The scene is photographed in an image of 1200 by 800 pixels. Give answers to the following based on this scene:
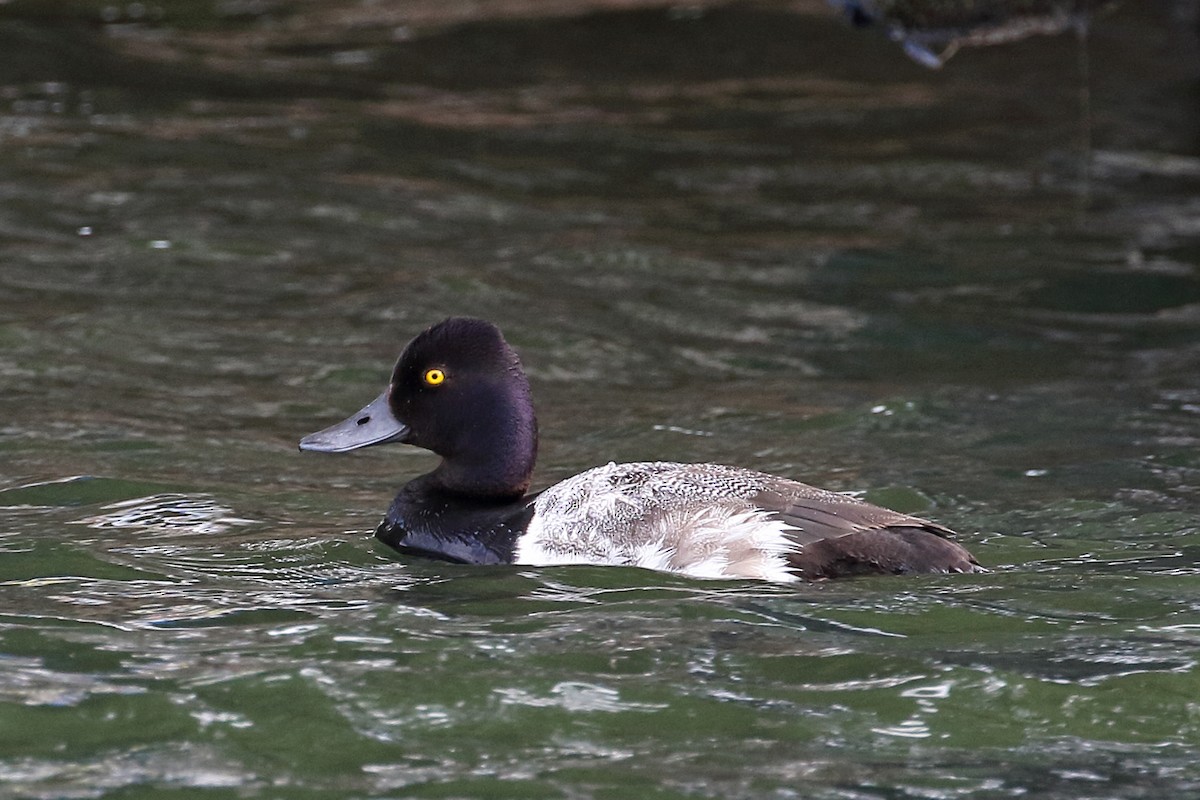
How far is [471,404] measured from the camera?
7.48 m

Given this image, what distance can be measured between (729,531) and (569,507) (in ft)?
2.08

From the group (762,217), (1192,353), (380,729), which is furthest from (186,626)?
(762,217)

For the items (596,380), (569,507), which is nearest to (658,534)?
(569,507)

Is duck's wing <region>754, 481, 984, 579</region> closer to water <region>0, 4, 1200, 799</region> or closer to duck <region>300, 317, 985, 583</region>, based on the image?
duck <region>300, 317, 985, 583</region>

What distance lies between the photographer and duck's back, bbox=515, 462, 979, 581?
668 cm

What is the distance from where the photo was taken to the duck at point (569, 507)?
22.0 ft

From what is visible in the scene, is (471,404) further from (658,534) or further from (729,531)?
(729,531)

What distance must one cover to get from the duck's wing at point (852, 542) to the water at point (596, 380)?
108mm

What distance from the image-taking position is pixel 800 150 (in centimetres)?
1791

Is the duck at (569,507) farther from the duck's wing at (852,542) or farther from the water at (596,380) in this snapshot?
the water at (596,380)

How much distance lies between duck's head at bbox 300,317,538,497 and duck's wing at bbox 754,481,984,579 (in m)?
1.10

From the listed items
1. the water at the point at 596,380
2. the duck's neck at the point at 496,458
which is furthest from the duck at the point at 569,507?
the water at the point at 596,380

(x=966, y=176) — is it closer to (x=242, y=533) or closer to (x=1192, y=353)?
Answer: (x=1192, y=353)

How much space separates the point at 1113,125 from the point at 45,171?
390 inches
